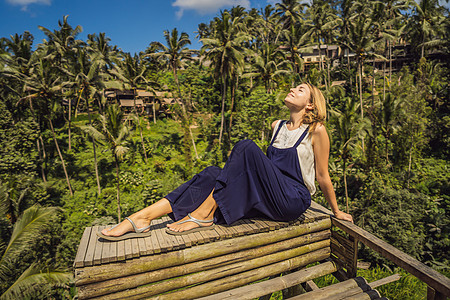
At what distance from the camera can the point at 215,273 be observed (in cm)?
264

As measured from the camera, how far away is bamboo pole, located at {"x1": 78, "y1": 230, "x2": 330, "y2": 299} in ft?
7.22

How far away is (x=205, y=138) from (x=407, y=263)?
1095 inches

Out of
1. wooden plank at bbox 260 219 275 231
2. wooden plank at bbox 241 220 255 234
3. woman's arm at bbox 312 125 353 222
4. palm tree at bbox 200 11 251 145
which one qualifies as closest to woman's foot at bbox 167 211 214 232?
wooden plank at bbox 241 220 255 234

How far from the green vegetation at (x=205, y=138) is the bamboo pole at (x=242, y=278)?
24.8 feet

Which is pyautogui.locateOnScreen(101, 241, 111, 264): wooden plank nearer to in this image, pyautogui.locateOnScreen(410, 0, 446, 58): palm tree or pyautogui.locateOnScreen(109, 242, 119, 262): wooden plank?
pyautogui.locateOnScreen(109, 242, 119, 262): wooden plank

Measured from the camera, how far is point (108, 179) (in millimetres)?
23016

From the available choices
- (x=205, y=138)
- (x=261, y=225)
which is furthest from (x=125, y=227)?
(x=205, y=138)

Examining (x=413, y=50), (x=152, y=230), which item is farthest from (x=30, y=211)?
(x=413, y=50)

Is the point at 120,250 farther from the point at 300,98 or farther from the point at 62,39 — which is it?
the point at 62,39

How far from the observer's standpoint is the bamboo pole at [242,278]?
2.54m

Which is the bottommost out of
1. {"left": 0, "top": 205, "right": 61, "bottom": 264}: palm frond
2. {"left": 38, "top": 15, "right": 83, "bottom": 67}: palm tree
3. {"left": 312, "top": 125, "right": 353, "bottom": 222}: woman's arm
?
{"left": 0, "top": 205, "right": 61, "bottom": 264}: palm frond

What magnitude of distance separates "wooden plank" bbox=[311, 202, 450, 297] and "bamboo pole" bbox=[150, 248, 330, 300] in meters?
0.52

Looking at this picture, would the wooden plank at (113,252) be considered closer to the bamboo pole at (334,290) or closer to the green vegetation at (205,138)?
the bamboo pole at (334,290)

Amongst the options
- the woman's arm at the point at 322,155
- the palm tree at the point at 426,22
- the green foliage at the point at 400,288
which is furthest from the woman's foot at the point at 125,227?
the palm tree at the point at 426,22
